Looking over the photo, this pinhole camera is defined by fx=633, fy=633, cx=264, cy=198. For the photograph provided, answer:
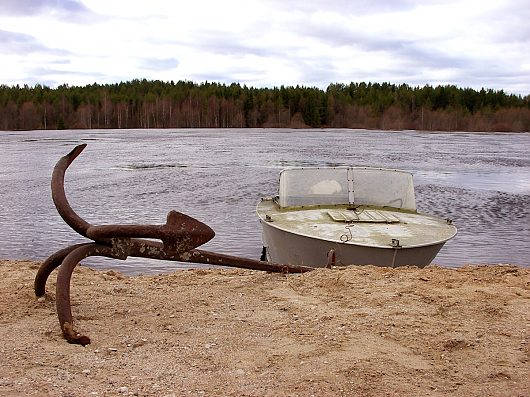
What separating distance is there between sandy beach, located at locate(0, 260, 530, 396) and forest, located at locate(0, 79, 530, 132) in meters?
88.9

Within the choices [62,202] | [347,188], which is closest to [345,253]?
[347,188]

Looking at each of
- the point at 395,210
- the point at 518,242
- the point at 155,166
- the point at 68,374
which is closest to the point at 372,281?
the point at 68,374

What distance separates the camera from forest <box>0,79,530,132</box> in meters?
92.2

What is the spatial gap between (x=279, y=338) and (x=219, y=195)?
54.8 ft

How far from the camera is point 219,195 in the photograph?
20828 millimetres

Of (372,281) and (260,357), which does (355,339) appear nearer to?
(260,357)

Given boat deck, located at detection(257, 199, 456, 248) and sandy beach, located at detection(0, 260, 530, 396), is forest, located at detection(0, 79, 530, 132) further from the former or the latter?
sandy beach, located at detection(0, 260, 530, 396)

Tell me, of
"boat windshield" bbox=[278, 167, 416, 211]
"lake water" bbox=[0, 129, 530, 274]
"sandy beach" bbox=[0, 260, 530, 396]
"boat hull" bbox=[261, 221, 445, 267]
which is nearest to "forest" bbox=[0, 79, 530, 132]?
"lake water" bbox=[0, 129, 530, 274]

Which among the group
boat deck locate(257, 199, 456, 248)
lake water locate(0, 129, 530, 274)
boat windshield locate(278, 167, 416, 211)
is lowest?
lake water locate(0, 129, 530, 274)

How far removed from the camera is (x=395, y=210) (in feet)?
31.1

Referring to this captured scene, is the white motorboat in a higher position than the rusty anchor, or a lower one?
lower

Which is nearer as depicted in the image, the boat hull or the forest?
the boat hull

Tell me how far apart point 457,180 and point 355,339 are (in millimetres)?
23165

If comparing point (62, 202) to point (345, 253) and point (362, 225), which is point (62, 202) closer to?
point (345, 253)
